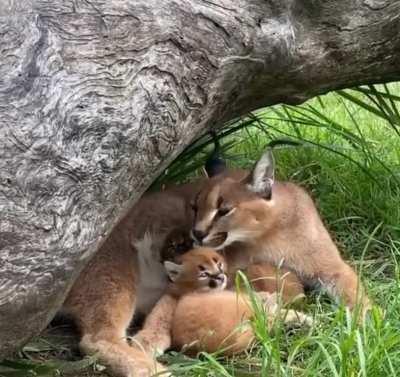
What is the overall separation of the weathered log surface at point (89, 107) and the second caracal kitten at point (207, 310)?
533 millimetres

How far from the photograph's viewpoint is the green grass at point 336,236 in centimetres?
288

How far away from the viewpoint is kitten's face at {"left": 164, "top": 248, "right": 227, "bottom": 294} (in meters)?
3.55

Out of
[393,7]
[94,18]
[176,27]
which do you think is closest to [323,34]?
[393,7]

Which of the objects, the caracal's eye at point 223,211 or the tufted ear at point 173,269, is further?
the caracal's eye at point 223,211

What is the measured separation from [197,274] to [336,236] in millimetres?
977

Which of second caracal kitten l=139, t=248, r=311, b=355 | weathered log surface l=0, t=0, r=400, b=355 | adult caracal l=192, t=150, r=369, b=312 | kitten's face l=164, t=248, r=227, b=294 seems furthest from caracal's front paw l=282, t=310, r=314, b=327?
weathered log surface l=0, t=0, r=400, b=355

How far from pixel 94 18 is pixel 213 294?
1054mm

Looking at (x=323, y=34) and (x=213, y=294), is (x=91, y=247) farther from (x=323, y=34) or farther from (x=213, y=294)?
(x=323, y=34)

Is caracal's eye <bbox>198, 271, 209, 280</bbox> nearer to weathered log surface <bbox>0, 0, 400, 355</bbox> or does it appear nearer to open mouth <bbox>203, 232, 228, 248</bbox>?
open mouth <bbox>203, 232, 228, 248</bbox>

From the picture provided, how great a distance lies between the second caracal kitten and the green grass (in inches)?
2.2

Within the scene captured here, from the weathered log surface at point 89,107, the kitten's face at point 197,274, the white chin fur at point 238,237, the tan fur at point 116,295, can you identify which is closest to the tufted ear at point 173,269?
the kitten's face at point 197,274

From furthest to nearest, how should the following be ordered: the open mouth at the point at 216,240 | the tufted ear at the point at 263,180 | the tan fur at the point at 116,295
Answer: the tufted ear at the point at 263,180, the open mouth at the point at 216,240, the tan fur at the point at 116,295

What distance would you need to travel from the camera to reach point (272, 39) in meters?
3.34

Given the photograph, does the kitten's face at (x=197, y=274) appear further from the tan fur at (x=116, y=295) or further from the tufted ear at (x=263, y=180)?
the tufted ear at (x=263, y=180)
